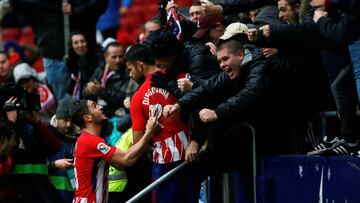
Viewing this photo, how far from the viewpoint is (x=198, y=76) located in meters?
10.3

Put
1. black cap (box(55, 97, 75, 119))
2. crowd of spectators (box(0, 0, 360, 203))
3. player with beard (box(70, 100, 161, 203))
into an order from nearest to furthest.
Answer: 1. crowd of spectators (box(0, 0, 360, 203))
2. player with beard (box(70, 100, 161, 203))
3. black cap (box(55, 97, 75, 119))

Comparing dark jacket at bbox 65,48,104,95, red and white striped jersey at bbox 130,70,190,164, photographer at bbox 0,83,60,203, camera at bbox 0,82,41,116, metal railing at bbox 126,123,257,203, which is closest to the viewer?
metal railing at bbox 126,123,257,203

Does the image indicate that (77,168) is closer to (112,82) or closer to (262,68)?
(262,68)

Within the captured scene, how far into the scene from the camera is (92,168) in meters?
10.2

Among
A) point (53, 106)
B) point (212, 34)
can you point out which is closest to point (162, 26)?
point (212, 34)

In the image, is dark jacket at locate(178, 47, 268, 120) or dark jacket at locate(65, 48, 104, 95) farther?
dark jacket at locate(65, 48, 104, 95)

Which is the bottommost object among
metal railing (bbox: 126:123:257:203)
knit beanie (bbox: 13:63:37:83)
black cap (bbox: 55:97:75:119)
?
metal railing (bbox: 126:123:257:203)

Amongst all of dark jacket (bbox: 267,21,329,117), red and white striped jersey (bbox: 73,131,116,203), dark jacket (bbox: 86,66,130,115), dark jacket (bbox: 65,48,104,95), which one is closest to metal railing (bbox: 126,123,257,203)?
red and white striped jersey (bbox: 73,131,116,203)

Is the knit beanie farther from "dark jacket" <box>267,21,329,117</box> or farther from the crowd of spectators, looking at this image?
"dark jacket" <box>267,21,329,117</box>

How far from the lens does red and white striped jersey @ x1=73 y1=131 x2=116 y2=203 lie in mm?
10164

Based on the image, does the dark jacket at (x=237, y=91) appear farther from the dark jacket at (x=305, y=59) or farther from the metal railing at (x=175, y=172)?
the dark jacket at (x=305, y=59)

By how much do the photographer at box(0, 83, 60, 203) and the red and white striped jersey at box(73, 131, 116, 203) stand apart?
2.92 ft

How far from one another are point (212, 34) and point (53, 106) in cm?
442

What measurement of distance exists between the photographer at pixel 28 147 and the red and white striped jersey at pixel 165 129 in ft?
4.17
